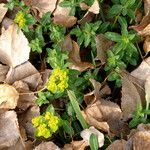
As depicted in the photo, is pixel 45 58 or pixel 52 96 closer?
pixel 52 96

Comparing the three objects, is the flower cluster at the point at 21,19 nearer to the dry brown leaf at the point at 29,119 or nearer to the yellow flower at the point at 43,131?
the dry brown leaf at the point at 29,119

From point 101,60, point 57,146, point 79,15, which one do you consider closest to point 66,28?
point 79,15

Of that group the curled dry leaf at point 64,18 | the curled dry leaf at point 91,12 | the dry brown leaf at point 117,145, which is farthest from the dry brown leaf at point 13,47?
the dry brown leaf at point 117,145

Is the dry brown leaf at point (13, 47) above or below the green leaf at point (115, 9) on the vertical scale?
below

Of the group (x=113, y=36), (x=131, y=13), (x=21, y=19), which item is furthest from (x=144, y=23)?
(x=21, y=19)

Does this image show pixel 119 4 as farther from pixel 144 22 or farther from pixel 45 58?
pixel 45 58

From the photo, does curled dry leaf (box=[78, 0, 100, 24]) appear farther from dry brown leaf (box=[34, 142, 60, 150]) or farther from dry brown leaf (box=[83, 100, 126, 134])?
dry brown leaf (box=[34, 142, 60, 150])
